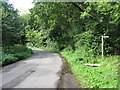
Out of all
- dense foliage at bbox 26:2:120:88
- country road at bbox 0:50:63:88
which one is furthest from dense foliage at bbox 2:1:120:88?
country road at bbox 0:50:63:88

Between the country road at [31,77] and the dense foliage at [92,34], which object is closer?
the country road at [31,77]

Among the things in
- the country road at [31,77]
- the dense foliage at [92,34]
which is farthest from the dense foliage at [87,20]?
the country road at [31,77]

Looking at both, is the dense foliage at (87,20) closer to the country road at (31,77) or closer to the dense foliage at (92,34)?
the dense foliage at (92,34)

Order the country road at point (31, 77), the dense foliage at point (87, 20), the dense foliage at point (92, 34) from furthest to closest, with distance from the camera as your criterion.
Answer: the dense foliage at point (87, 20)
the dense foliage at point (92, 34)
the country road at point (31, 77)

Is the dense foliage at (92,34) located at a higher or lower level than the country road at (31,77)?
higher

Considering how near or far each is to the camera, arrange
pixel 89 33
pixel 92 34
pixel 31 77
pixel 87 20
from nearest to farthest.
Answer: pixel 31 77 < pixel 92 34 < pixel 89 33 < pixel 87 20

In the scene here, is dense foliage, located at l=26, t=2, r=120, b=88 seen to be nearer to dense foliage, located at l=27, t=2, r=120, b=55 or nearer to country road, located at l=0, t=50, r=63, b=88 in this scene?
dense foliage, located at l=27, t=2, r=120, b=55

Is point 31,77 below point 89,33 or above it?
below

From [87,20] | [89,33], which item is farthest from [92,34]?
[87,20]

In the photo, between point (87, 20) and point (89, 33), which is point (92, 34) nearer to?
point (89, 33)

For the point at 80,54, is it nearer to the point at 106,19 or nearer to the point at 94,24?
the point at 94,24

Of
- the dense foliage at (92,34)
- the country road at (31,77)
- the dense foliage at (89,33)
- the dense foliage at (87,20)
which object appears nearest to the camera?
the country road at (31,77)

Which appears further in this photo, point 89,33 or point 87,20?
point 87,20

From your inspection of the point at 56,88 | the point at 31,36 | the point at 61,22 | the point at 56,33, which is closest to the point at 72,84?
the point at 56,88
